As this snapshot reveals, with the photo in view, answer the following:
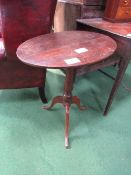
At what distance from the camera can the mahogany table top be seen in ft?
4.57

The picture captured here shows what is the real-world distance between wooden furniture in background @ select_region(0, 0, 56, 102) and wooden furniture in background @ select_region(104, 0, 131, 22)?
1.91ft

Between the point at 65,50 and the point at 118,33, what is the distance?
50cm

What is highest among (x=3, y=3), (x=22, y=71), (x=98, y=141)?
(x=3, y=3)

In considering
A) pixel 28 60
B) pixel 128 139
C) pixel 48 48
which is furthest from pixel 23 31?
pixel 128 139

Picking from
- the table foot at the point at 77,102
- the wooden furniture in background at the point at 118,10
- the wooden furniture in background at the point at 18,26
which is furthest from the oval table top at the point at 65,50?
the table foot at the point at 77,102

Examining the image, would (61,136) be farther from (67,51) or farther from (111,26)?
(111,26)

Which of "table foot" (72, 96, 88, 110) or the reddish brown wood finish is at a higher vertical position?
the reddish brown wood finish

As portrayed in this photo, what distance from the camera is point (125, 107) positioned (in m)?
1.82

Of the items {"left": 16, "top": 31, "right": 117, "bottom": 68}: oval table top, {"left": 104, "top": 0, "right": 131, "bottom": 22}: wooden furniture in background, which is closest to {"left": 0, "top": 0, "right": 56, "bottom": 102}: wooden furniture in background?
{"left": 16, "top": 31, "right": 117, "bottom": 68}: oval table top

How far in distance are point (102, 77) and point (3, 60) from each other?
1298 millimetres

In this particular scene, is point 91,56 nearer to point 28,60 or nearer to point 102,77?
point 28,60

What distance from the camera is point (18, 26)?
1319mm

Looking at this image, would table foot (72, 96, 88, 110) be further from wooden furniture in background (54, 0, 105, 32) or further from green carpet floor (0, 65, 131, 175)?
wooden furniture in background (54, 0, 105, 32)

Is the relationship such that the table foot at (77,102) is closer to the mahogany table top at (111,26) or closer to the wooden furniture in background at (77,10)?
the mahogany table top at (111,26)
